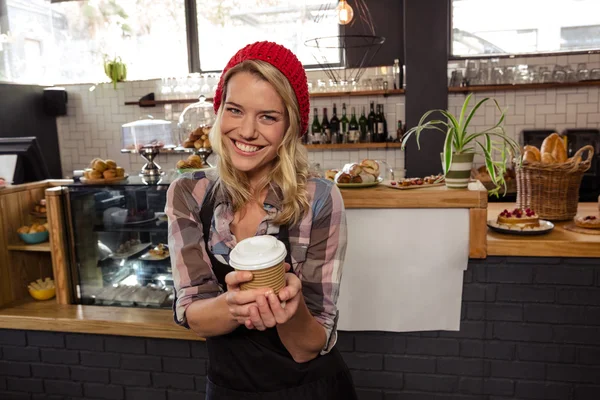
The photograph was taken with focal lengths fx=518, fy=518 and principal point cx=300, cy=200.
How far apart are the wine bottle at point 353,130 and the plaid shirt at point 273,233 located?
395cm

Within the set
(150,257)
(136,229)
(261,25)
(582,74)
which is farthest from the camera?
(261,25)

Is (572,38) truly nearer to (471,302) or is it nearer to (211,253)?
(471,302)

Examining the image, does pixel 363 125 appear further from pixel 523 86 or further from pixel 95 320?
pixel 95 320

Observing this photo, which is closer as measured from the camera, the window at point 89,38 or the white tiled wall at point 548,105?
the white tiled wall at point 548,105

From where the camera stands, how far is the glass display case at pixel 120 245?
2527mm

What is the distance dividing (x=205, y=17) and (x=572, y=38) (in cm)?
384

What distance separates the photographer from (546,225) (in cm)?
228

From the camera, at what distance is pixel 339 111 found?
5527 mm

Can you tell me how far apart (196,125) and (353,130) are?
2943mm

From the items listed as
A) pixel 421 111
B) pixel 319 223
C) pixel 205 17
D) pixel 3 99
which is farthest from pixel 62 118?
pixel 319 223

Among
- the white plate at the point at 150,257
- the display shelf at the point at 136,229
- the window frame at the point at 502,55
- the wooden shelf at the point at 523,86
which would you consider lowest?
the white plate at the point at 150,257

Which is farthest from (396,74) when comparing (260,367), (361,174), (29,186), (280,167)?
(260,367)

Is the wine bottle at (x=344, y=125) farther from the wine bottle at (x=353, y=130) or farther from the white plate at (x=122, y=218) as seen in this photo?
the white plate at (x=122, y=218)

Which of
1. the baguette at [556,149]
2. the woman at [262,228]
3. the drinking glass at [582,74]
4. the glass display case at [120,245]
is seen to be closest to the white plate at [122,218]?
the glass display case at [120,245]
